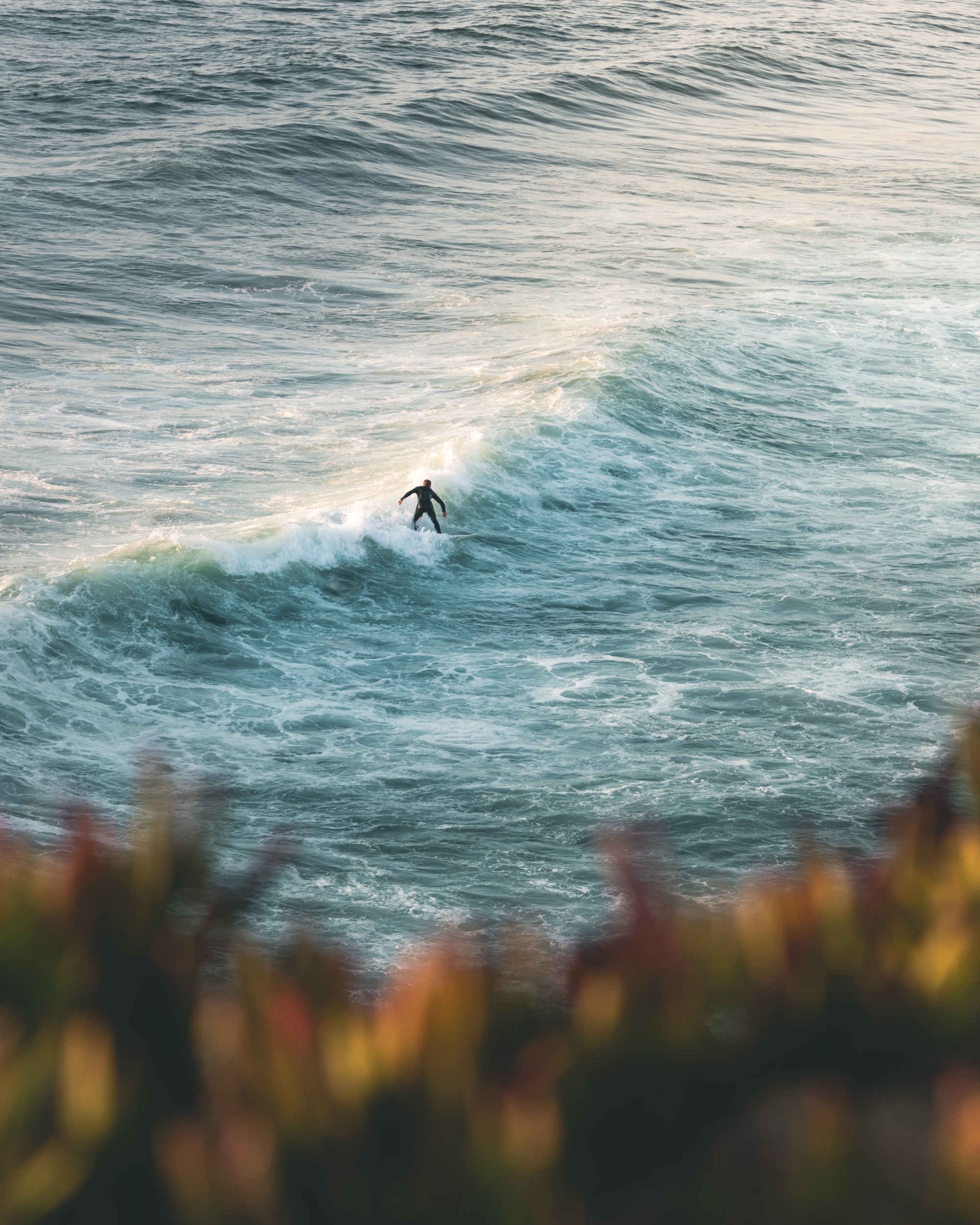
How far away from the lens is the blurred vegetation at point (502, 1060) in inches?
120

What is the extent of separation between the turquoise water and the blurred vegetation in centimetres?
292

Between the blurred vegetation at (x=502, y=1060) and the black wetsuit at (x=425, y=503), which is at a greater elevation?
the blurred vegetation at (x=502, y=1060)

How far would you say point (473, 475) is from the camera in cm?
2227

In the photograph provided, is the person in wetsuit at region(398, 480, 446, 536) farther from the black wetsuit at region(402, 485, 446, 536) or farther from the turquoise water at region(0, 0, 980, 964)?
the turquoise water at region(0, 0, 980, 964)

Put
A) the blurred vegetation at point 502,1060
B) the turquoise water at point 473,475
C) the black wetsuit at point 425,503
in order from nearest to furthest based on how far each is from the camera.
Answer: the blurred vegetation at point 502,1060 < the turquoise water at point 473,475 < the black wetsuit at point 425,503

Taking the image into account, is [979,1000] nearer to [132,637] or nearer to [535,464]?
[132,637]

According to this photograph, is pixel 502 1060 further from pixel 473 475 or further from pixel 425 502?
pixel 473 475

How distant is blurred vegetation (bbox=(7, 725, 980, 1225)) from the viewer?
304 cm

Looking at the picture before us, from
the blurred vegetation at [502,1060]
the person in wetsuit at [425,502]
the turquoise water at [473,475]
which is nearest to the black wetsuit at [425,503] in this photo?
the person in wetsuit at [425,502]

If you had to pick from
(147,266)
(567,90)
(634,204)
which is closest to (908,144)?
(567,90)

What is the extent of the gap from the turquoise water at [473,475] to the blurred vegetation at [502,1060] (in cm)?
292

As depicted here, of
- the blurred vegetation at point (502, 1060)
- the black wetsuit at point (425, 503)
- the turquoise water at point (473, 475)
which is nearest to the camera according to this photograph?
the blurred vegetation at point (502, 1060)

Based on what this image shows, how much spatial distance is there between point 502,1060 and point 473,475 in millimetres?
18958

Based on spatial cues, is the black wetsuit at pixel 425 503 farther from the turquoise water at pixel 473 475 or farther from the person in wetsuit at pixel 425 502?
the turquoise water at pixel 473 475
